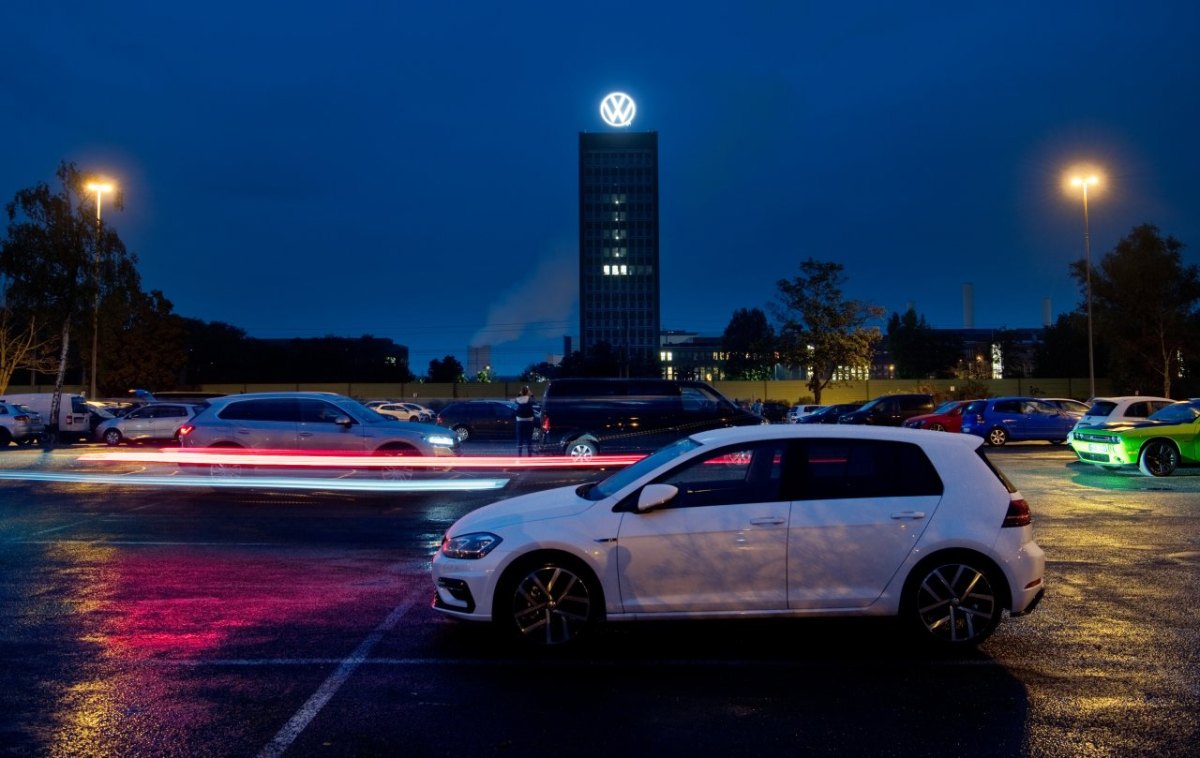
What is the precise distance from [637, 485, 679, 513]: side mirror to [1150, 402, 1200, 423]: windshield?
15.0 meters

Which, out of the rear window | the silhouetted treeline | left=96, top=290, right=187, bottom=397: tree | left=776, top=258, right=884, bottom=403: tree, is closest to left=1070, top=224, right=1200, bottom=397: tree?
left=776, top=258, right=884, bottom=403: tree

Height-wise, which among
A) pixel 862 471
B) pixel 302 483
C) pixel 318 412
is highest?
pixel 318 412

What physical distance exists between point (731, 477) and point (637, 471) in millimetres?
684

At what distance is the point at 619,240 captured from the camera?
148500 mm

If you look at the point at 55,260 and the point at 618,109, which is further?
the point at 618,109

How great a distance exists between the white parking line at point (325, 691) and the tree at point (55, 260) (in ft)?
102

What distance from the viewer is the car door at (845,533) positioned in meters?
6.27

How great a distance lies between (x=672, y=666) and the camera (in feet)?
19.9

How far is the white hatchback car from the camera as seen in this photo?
20.5ft

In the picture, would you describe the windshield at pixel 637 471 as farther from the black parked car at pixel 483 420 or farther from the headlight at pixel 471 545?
the black parked car at pixel 483 420

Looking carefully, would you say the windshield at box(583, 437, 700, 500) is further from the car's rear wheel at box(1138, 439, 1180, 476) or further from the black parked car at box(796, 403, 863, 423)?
the black parked car at box(796, 403, 863, 423)

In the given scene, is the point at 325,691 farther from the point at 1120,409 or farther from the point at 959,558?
the point at 1120,409

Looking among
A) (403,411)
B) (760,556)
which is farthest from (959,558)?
(403,411)

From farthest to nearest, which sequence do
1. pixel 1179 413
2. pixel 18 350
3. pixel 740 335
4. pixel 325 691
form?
pixel 740 335 < pixel 18 350 < pixel 1179 413 < pixel 325 691
